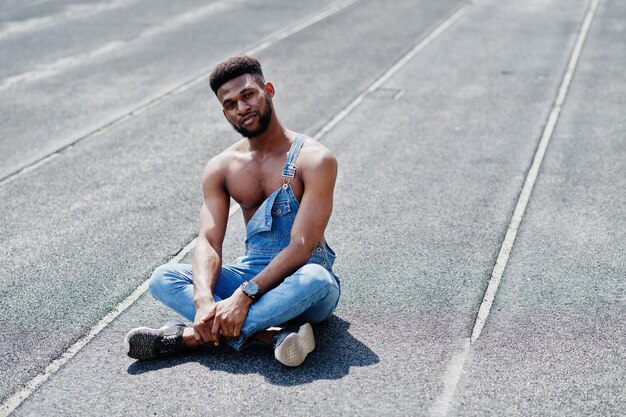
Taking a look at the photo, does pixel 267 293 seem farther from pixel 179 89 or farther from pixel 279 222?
pixel 179 89

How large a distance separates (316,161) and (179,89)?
26.5 ft

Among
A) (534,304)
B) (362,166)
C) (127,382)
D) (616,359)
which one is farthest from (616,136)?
(127,382)

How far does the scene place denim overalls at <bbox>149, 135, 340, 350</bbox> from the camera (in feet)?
17.4

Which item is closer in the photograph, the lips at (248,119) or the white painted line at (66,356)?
the white painted line at (66,356)

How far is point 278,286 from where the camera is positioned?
5.38 metres

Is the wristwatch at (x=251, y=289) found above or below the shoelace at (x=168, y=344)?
above

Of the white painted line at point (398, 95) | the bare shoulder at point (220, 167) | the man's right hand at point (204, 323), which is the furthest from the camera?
the white painted line at point (398, 95)

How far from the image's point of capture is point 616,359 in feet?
17.2

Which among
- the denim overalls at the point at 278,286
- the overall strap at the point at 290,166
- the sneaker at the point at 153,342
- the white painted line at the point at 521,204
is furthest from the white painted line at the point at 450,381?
the sneaker at the point at 153,342

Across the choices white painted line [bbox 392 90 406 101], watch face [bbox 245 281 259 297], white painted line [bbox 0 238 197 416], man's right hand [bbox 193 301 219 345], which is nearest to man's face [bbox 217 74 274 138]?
watch face [bbox 245 281 259 297]

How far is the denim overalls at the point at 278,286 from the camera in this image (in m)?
5.30

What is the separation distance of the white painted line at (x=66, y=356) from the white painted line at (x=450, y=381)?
2.43 metres

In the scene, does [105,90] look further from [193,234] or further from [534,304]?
[534,304]

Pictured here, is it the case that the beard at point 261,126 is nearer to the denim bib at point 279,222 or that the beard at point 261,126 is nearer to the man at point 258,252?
the man at point 258,252
